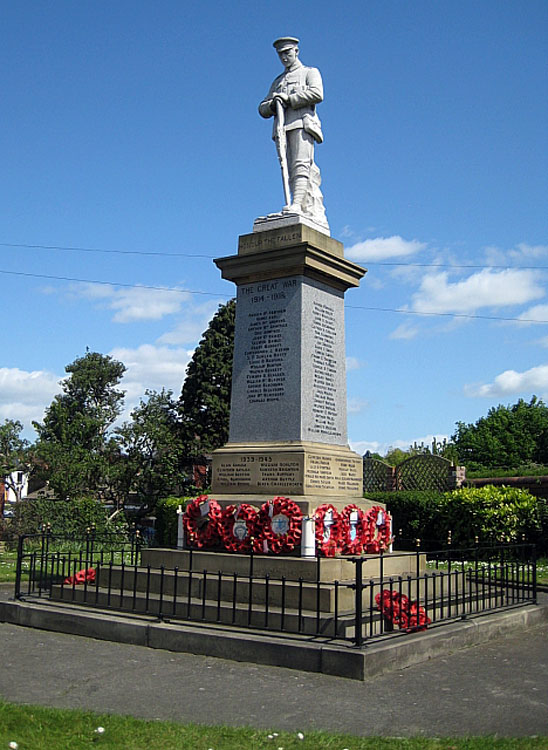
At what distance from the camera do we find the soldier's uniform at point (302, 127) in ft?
40.3

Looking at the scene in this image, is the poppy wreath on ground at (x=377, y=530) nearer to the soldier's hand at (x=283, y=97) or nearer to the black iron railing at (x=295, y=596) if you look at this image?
the black iron railing at (x=295, y=596)

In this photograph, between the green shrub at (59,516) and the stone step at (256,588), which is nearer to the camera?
the stone step at (256,588)

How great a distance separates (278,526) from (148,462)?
2126 centimetres

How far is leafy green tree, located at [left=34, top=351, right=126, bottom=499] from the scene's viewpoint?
2700 centimetres

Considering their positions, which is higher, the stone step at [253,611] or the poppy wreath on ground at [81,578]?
the poppy wreath on ground at [81,578]

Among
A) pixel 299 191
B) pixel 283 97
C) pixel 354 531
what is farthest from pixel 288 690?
pixel 283 97

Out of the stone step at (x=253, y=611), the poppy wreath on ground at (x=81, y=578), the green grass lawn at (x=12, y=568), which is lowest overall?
the green grass lawn at (x=12, y=568)

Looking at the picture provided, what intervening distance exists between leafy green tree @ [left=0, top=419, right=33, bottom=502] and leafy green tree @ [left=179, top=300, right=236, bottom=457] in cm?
659

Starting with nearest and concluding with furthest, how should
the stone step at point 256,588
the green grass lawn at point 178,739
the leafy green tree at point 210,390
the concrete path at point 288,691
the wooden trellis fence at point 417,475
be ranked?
the green grass lawn at point 178,739, the concrete path at point 288,691, the stone step at point 256,588, the wooden trellis fence at point 417,475, the leafy green tree at point 210,390

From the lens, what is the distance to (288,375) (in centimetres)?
1115

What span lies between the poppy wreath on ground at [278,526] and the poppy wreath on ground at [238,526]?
0.38 ft

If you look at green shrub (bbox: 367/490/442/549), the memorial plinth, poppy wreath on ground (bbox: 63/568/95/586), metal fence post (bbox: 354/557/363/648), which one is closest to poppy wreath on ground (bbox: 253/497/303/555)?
the memorial plinth

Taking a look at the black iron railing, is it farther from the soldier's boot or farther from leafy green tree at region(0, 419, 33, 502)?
leafy green tree at region(0, 419, 33, 502)

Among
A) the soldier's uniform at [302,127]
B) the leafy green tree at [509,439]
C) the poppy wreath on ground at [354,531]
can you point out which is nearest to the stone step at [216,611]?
the poppy wreath on ground at [354,531]
